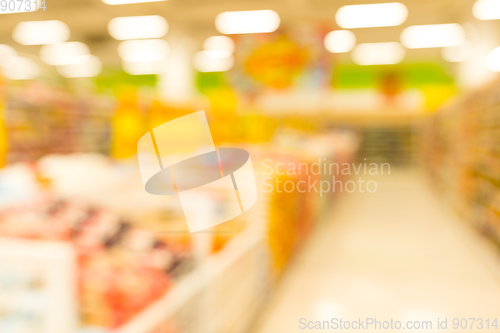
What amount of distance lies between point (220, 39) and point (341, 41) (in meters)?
Answer: 4.66

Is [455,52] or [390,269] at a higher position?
[455,52]

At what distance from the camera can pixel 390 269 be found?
59.6 inches

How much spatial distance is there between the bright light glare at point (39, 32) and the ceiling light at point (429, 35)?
5.30m

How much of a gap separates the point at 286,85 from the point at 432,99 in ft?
18.0

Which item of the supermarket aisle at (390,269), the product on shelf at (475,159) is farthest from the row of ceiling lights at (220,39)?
the supermarket aisle at (390,269)

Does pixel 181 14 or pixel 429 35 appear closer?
pixel 181 14

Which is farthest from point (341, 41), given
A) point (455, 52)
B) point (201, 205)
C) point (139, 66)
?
point (201, 205)

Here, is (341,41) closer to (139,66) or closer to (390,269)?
(139,66)

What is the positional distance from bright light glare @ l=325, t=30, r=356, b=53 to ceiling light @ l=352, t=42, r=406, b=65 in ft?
0.90

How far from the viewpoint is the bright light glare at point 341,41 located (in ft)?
20.4

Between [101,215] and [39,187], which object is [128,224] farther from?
[39,187]

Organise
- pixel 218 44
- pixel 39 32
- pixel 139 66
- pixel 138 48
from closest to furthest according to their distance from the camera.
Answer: pixel 39 32 → pixel 138 48 → pixel 218 44 → pixel 139 66

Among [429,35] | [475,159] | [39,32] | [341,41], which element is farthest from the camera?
[341,41]

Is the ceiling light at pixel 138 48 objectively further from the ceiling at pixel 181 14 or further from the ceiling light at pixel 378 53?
the ceiling light at pixel 378 53
